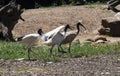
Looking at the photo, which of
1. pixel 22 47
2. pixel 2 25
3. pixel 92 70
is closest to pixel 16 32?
pixel 2 25

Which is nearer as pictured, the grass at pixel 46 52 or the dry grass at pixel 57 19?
the grass at pixel 46 52

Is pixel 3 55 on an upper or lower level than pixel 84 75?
lower

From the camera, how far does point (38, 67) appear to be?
1130cm

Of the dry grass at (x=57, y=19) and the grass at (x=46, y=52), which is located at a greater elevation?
the grass at (x=46, y=52)

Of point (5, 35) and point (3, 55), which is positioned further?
point (5, 35)

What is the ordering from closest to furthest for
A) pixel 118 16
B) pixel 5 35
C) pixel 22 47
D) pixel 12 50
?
pixel 12 50, pixel 22 47, pixel 5 35, pixel 118 16

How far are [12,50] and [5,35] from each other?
465cm

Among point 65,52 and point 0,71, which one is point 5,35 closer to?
point 65,52

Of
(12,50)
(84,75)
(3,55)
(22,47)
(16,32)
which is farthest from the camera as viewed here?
(16,32)

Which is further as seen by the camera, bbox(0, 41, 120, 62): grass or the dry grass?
the dry grass

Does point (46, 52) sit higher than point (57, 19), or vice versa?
point (46, 52)

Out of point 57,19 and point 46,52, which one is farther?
point 57,19

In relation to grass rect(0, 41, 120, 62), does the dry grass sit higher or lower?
lower

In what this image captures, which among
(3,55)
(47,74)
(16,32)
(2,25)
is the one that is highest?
(47,74)
